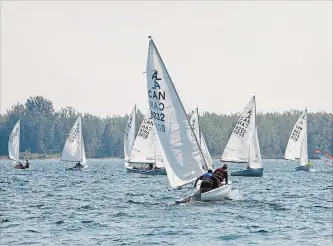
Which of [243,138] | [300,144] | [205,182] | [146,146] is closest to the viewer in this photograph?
[205,182]

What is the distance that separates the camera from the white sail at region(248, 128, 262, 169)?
7744cm

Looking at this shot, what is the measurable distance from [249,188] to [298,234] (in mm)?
27975

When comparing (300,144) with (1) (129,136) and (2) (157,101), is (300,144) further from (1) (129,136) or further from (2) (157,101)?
(2) (157,101)

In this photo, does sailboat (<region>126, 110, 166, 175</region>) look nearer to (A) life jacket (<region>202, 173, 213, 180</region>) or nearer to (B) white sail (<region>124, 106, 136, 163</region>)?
(B) white sail (<region>124, 106, 136, 163</region>)

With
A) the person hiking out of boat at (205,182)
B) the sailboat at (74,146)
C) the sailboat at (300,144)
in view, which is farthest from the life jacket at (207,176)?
the sailboat at (74,146)

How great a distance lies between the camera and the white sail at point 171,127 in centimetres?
3994

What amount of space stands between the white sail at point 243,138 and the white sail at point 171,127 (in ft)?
118

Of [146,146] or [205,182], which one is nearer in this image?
[205,182]

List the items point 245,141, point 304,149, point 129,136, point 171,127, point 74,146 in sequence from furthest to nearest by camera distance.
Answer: point 74,146 → point 304,149 → point 129,136 → point 245,141 → point 171,127

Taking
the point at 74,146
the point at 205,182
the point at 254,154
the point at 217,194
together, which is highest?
the point at 74,146

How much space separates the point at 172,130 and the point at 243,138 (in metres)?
37.1

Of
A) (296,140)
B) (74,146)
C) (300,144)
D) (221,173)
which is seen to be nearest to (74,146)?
(74,146)

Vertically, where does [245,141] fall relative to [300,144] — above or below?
below

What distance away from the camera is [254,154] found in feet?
255
